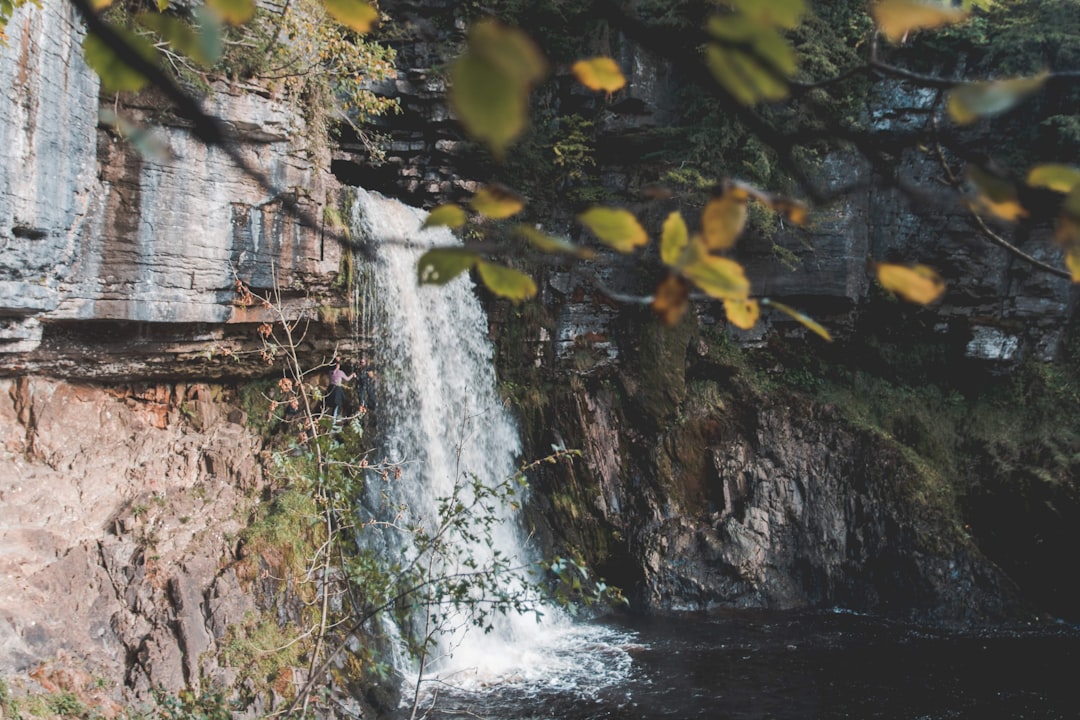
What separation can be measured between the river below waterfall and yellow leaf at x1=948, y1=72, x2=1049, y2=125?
23.0ft

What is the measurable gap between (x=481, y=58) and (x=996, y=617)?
39.3 feet

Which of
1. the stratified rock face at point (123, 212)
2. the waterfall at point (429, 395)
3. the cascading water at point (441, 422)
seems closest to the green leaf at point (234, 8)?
the stratified rock face at point (123, 212)

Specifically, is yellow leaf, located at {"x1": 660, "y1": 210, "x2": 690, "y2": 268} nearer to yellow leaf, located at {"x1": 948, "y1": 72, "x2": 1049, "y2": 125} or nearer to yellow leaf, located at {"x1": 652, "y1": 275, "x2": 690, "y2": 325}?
yellow leaf, located at {"x1": 652, "y1": 275, "x2": 690, "y2": 325}

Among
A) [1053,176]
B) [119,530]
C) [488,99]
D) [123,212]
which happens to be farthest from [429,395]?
[488,99]

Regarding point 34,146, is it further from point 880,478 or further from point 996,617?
point 996,617

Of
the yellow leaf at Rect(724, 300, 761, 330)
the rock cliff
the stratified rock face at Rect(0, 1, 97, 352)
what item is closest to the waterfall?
the rock cliff

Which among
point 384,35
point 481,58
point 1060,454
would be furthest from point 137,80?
point 1060,454

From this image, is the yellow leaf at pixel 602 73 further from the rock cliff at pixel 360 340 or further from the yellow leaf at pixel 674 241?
the rock cliff at pixel 360 340

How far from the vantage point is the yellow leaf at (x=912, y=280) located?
0.89 m

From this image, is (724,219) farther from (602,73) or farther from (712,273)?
(602,73)

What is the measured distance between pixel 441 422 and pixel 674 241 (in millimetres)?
8795

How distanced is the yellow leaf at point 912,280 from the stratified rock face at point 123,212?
5.05m

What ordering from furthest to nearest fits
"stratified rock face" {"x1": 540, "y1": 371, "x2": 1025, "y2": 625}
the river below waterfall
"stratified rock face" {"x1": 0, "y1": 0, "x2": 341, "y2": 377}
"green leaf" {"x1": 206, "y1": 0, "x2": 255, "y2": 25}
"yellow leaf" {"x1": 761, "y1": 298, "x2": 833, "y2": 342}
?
"stratified rock face" {"x1": 540, "y1": 371, "x2": 1025, "y2": 625}, the river below waterfall, "stratified rock face" {"x1": 0, "y1": 0, "x2": 341, "y2": 377}, "yellow leaf" {"x1": 761, "y1": 298, "x2": 833, "y2": 342}, "green leaf" {"x1": 206, "y1": 0, "x2": 255, "y2": 25}

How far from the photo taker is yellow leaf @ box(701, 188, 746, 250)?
0.89 metres
